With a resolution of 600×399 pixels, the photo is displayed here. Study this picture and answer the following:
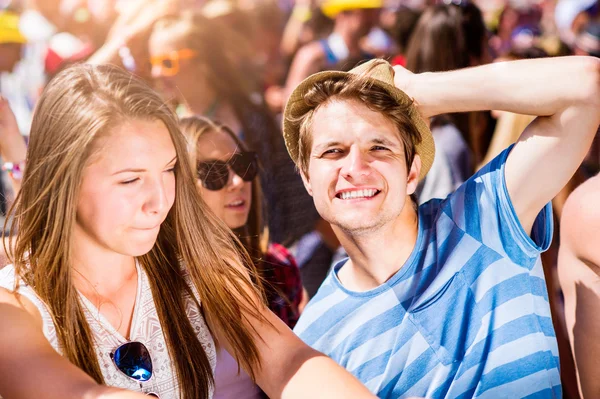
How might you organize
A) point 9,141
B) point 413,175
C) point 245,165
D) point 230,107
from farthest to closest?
1. point 230,107
2. point 245,165
3. point 413,175
4. point 9,141

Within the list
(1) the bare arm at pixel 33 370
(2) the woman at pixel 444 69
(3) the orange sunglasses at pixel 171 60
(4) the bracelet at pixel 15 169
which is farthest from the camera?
(2) the woman at pixel 444 69

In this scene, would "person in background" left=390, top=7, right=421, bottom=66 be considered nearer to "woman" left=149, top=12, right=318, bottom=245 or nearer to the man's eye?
"woman" left=149, top=12, right=318, bottom=245

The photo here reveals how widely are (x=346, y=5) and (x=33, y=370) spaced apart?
3.09 m

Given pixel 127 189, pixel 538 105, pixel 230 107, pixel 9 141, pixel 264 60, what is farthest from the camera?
pixel 264 60

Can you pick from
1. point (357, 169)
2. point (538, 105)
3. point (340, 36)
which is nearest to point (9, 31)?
point (340, 36)

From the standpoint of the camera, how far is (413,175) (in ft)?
5.39

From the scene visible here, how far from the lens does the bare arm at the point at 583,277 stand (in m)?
1.73

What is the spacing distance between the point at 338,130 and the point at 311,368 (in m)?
0.57

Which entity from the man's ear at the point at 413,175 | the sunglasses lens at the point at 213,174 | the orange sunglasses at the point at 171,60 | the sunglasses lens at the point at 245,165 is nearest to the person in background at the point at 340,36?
the orange sunglasses at the point at 171,60

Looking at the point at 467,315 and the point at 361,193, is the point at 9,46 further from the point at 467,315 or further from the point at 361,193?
the point at 467,315

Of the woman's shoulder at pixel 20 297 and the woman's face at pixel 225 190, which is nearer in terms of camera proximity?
the woman's shoulder at pixel 20 297

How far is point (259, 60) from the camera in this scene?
3760mm

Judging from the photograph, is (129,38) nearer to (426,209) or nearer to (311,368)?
(426,209)

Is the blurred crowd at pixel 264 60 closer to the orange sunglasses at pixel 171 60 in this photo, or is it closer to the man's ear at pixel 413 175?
the orange sunglasses at pixel 171 60
